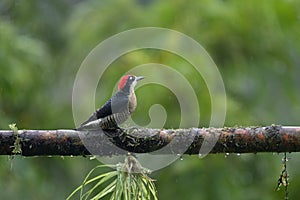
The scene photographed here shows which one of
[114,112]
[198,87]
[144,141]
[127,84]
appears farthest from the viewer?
[198,87]

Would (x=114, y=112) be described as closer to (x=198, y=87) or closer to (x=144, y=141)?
(x=144, y=141)

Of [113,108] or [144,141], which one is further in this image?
[113,108]

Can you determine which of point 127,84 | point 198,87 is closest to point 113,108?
point 127,84

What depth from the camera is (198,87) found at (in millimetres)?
4250

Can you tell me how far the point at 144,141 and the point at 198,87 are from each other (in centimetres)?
237

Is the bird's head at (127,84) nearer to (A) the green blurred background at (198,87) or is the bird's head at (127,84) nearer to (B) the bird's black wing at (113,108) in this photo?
(B) the bird's black wing at (113,108)

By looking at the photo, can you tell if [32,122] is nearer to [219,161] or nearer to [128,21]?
[128,21]

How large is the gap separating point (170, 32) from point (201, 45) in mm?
216

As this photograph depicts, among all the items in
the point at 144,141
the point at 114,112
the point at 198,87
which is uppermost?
the point at 198,87

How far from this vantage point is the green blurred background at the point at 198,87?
4.23 m

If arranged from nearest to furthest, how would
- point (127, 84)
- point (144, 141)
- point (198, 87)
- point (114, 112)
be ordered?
point (144, 141), point (114, 112), point (127, 84), point (198, 87)

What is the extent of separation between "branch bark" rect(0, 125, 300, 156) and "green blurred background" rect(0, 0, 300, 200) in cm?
214

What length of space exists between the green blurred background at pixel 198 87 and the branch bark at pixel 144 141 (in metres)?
2.14

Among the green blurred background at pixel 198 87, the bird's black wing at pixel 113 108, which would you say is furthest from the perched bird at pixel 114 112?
the green blurred background at pixel 198 87
